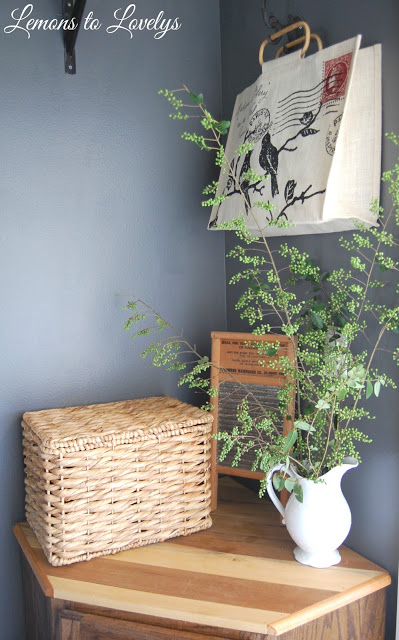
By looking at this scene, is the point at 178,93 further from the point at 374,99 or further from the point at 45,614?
the point at 45,614

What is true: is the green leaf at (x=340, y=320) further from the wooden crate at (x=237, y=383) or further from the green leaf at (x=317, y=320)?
the wooden crate at (x=237, y=383)

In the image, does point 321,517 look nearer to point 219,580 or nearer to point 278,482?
point 278,482

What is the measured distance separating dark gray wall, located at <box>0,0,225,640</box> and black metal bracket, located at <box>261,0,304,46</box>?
291 mm

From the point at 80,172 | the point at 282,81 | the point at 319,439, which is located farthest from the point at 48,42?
the point at 319,439

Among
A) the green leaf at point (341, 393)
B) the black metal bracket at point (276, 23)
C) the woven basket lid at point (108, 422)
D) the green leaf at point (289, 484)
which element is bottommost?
the green leaf at point (289, 484)

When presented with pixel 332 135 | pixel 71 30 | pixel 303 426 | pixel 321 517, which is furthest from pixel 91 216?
pixel 321 517

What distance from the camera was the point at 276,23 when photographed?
159 centimetres

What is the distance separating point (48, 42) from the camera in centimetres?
160

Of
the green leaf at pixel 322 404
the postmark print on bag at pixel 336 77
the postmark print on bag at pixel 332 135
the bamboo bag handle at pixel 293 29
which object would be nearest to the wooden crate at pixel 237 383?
the green leaf at pixel 322 404

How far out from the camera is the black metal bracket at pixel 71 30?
153 centimetres

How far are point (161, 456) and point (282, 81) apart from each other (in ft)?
3.39

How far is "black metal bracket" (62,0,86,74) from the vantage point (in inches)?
60.1

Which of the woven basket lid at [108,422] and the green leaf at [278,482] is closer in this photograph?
the green leaf at [278,482]

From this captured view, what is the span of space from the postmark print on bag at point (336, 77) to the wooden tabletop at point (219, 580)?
3.63ft
